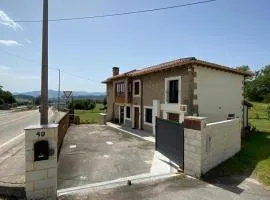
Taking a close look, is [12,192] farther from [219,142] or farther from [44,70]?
[219,142]

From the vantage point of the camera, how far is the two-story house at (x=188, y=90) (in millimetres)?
13547

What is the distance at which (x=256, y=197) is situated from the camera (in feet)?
19.5

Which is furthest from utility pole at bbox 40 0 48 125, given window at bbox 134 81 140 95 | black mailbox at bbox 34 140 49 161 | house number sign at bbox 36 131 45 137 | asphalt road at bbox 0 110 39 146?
window at bbox 134 81 140 95

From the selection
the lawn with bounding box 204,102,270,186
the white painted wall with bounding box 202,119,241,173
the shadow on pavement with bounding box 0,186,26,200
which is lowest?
the lawn with bounding box 204,102,270,186

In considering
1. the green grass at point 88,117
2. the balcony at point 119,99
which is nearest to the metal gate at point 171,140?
the balcony at point 119,99

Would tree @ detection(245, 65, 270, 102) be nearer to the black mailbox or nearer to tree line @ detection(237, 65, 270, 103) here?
tree line @ detection(237, 65, 270, 103)

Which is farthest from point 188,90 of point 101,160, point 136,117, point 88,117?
point 88,117

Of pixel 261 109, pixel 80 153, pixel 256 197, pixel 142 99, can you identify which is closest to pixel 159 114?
pixel 142 99

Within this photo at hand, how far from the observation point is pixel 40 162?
544 centimetres

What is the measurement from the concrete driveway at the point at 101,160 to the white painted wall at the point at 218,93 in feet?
14.3

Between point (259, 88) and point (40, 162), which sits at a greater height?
point (259, 88)

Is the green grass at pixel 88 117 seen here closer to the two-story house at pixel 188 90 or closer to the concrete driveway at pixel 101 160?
the two-story house at pixel 188 90

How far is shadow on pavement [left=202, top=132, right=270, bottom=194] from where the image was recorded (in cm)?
690

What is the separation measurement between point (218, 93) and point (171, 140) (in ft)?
23.6
